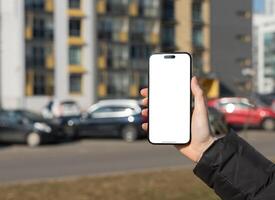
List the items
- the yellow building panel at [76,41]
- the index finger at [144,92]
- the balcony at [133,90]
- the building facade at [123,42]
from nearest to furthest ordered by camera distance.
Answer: the index finger at [144,92]
the yellow building panel at [76,41]
the building facade at [123,42]
the balcony at [133,90]

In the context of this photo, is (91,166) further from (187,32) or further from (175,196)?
(187,32)

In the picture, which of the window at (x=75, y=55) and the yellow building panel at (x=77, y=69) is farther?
the window at (x=75, y=55)

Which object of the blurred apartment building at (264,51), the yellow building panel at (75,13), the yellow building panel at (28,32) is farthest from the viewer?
the yellow building panel at (75,13)

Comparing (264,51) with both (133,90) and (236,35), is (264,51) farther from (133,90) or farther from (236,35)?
(133,90)

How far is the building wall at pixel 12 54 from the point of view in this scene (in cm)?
4503

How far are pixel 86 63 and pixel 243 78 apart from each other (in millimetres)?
41398

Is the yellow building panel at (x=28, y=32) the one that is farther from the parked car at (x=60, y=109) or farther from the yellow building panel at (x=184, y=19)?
the yellow building panel at (x=184, y=19)

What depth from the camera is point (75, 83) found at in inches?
1875

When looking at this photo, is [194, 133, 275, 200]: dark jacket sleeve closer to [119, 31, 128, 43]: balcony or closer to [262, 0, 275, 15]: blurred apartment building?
[262, 0, 275, 15]: blurred apartment building

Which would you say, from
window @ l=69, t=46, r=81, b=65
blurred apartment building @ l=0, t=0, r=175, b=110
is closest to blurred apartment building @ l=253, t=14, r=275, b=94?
blurred apartment building @ l=0, t=0, r=175, b=110

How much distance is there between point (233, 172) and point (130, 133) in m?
18.7

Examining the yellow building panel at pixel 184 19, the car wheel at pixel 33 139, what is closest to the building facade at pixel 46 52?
the yellow building panel at pixel 184 19

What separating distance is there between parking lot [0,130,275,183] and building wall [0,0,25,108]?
→ 2612cm

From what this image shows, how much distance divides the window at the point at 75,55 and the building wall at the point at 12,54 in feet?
13.1
